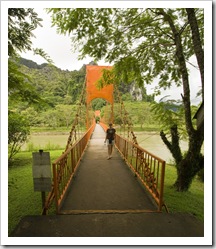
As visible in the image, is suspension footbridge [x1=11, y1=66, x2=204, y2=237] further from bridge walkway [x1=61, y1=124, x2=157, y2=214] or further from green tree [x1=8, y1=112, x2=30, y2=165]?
green tree [x1=8, y1=112, x2=30, y2=165]

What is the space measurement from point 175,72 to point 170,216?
302 cm

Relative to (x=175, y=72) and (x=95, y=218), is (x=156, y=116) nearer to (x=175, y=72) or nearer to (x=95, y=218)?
(x=175, y=72)

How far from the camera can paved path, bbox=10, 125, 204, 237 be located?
1854 millimetres

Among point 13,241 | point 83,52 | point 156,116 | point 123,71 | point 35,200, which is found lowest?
point 35,200

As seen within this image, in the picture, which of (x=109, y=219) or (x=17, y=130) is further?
(x=17, y=130)

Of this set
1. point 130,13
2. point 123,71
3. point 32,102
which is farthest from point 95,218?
point 130,13

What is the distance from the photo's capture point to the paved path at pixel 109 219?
185 cm

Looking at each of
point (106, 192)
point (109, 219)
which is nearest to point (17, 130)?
point (106, 192)

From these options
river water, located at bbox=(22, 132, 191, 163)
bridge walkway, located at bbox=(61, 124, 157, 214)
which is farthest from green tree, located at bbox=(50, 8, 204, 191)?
river water, located at bbox=(22, 132, 191, 163)

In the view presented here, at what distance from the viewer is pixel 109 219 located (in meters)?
2.05

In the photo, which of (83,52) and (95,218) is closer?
(95,218)

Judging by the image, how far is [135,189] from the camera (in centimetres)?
303

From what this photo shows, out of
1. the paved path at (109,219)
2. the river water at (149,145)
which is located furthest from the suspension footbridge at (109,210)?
the river water at (149,145)

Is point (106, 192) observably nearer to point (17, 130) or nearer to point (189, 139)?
point (189, 139)
